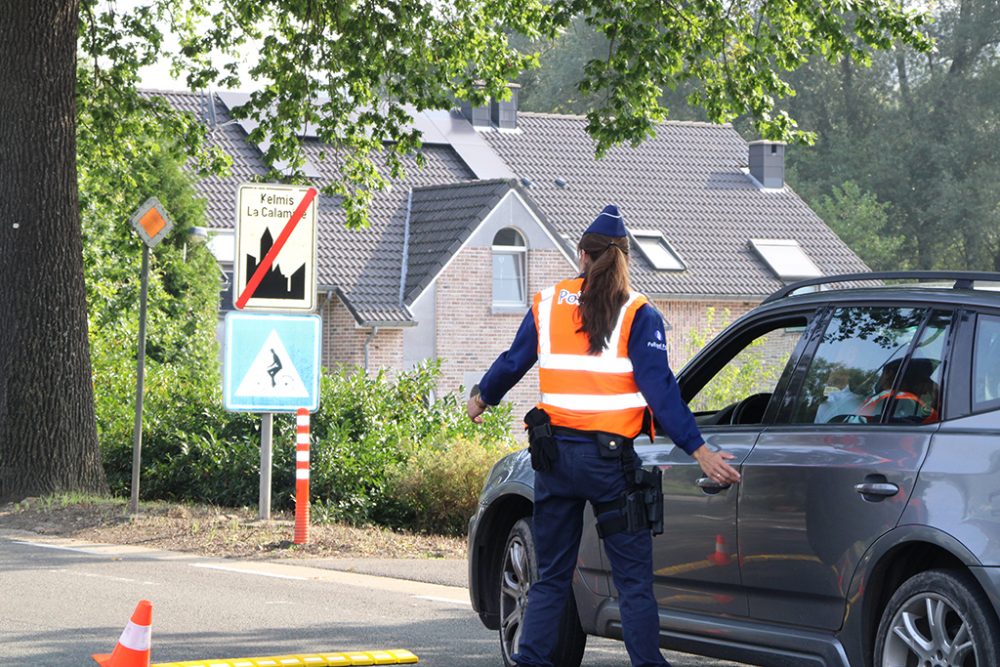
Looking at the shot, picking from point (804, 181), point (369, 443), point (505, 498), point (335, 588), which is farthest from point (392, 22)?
point (804, 181)

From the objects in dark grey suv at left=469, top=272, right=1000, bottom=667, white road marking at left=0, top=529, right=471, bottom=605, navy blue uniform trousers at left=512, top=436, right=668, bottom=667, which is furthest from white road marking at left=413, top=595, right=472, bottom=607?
navy blue uniform trousers at left=512, top=436, right=668, bottom=667

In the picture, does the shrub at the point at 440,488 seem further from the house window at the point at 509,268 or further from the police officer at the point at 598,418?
the house window at the point at 509,268

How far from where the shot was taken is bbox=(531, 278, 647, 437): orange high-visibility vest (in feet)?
23.1

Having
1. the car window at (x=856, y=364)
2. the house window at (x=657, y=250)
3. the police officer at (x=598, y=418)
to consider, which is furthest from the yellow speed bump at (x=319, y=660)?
the house window at (x=657, y=250)

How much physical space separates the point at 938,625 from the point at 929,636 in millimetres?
100

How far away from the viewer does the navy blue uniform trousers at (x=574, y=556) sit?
690cm

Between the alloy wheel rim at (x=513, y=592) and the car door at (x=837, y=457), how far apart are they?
56.4 inches

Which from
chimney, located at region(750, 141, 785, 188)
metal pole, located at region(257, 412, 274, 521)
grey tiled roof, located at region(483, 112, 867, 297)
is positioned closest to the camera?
metal pole, located at region(257, 412, 274, 521)

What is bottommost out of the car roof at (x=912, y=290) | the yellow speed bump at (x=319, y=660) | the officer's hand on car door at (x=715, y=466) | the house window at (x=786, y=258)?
the yellow speed bump at (x=319, y=660)

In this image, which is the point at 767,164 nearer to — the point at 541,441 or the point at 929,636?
the point at 541,441

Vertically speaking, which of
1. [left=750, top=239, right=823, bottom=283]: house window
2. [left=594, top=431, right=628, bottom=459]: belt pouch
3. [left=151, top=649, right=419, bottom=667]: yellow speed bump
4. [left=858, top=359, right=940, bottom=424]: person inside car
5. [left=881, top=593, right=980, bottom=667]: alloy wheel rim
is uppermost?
[left=750, top=239, right=823, bottom=283]: house window

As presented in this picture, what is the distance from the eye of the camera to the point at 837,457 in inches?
260

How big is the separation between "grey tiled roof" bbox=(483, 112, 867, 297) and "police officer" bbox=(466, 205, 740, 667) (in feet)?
134

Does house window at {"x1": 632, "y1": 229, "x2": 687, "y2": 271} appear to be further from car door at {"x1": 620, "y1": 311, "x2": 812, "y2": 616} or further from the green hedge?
car door at {"x1": 620, "y1": 311, "x2": 812, "y2": 616}
